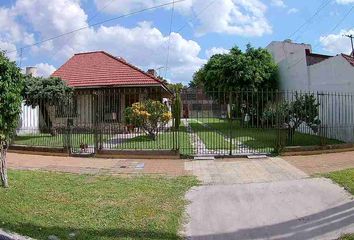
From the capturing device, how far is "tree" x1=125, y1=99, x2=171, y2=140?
17.8 meters

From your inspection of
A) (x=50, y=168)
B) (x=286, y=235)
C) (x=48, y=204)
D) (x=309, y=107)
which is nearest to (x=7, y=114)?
(x=48, y=204)

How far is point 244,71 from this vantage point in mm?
28047

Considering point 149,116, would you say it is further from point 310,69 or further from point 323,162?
point 310,69

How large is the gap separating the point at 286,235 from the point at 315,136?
13.3 metres

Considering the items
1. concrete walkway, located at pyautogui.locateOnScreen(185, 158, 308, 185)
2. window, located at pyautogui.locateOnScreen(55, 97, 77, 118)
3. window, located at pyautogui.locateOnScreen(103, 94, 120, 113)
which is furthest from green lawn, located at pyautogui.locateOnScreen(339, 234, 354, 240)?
window, located at pyautogui.locateOnScreen(103, 94, 120, 113)

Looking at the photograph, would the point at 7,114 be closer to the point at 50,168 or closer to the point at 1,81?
the point at 1,81

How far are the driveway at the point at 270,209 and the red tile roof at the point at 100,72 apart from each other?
617 inches

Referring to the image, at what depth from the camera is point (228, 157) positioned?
13.6 meters

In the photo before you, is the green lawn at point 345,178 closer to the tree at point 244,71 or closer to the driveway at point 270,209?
the driveway at point 270,209

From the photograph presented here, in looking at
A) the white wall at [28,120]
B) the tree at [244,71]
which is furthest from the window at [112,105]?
the tree at [244,71]

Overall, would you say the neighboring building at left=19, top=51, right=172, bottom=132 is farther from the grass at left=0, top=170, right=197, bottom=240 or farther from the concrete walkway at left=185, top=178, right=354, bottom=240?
the concrete walkway at left=185, top=178, right=354, bottom=240

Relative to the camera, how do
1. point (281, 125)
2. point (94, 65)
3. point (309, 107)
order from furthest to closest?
point (94, 65) → point (309, 107) → point (281, 125)

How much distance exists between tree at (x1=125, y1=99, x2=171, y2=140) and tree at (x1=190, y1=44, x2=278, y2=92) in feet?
31.6

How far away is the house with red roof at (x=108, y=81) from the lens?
21666mm
